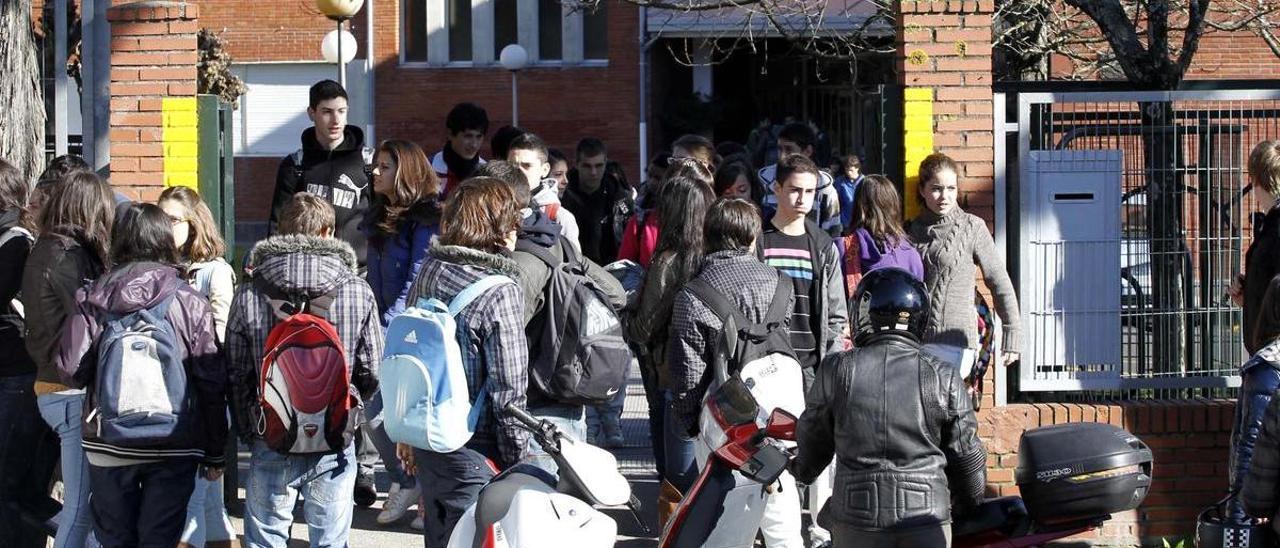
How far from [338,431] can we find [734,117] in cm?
2594

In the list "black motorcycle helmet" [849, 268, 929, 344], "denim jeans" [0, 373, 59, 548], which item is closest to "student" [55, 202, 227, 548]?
"denim jeans" [0, 373, 59, 548]

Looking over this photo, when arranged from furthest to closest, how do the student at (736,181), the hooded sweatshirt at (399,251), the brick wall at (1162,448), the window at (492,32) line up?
the window at (492,32), the student at (736,181), the brick wall at (1162,448), the hooded sweatshirt at (399,251)

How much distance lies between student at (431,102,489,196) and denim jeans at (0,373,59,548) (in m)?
2.67

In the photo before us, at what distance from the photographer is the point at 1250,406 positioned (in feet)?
18.7

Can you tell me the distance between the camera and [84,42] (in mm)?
9125

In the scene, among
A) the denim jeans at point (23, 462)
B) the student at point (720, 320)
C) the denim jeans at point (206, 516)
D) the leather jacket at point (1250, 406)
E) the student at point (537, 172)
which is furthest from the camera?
the student at point (537, 172)

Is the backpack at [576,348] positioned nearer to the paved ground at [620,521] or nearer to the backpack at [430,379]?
the backpack at [430,379]

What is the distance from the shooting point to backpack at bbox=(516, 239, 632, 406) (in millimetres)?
5961

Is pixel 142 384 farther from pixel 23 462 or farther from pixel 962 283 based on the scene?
pixel 962 283

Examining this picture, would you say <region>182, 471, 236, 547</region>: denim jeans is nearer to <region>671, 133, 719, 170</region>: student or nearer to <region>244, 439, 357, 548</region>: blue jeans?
<region>244, 439, 357, 548</region>: blue jeans

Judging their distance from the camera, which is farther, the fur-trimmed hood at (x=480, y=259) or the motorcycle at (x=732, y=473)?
the fur-trimmed hood at (x=480, y=259)

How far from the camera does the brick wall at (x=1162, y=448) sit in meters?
7.91

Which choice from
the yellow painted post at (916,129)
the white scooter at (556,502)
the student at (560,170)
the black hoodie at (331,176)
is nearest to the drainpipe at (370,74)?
the student at (560,170)

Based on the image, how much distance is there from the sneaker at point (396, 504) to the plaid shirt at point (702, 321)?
2.23 meters
